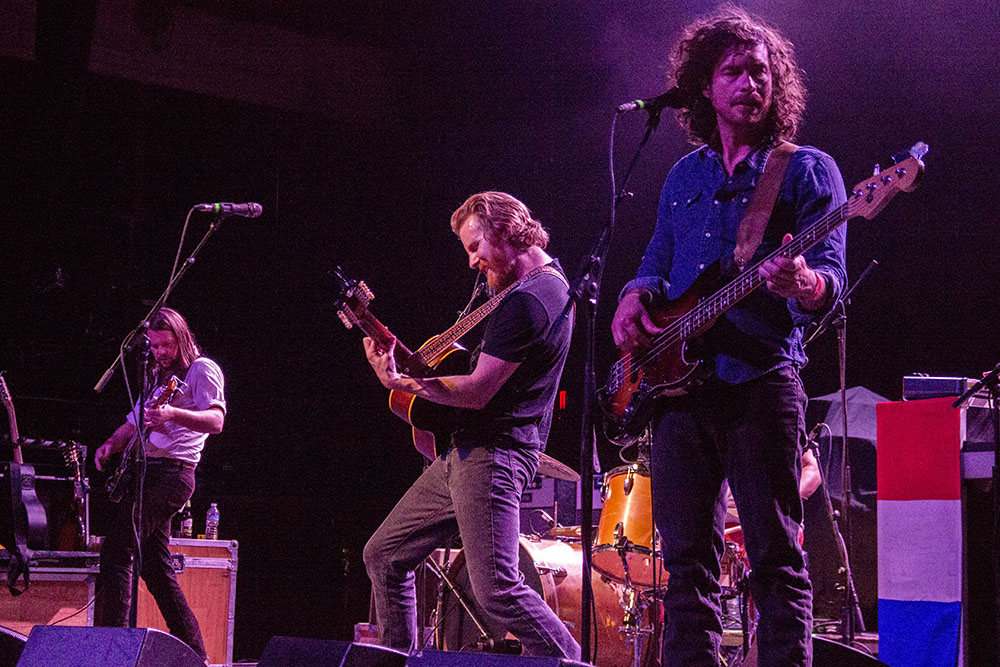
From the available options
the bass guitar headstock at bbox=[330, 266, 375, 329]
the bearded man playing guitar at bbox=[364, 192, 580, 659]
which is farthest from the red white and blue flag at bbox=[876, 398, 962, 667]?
the bass guitar headstock at bbox=[330, 266, 375, 329]

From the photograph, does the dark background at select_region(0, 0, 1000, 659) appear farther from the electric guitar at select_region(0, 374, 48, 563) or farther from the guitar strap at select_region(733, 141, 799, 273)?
the guitar strap at select_region(733, 141, 799, 273)

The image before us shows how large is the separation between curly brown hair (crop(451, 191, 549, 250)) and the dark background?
476 centimetres

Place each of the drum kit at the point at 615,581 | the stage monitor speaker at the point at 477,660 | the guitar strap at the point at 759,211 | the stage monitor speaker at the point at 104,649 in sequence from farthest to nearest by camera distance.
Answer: the drum kit at the point at 615,581 → the guitar strap at the point at 759,211 → the stage monitor speaker at the point at 104,649 → the stage monitor speaker at the point at 477,660

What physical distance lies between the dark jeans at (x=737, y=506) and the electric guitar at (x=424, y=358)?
1.17 meters

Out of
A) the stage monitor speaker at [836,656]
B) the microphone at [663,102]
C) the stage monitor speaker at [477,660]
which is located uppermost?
the microphone at [663,102]

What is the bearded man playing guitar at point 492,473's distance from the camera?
335cm

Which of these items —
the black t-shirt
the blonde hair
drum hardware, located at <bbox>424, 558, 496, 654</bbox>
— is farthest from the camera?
the blonde hair

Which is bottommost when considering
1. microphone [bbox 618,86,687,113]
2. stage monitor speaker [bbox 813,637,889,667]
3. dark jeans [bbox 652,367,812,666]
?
stage monitor speaker [bbox 813,637,889,667]

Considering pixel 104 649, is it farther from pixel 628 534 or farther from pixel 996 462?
pixel 628 534

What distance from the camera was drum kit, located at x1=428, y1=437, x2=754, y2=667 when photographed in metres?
5.77

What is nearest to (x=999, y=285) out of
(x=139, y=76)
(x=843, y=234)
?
(x=843, y=234)

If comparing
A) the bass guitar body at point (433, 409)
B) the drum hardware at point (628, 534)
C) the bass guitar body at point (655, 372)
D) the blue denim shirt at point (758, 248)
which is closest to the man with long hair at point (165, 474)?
the bass guitar body at point (433, 409)

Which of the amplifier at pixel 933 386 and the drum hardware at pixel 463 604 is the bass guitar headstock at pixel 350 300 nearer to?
the drum hardware at pixel 463 604

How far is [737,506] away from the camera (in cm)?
265
